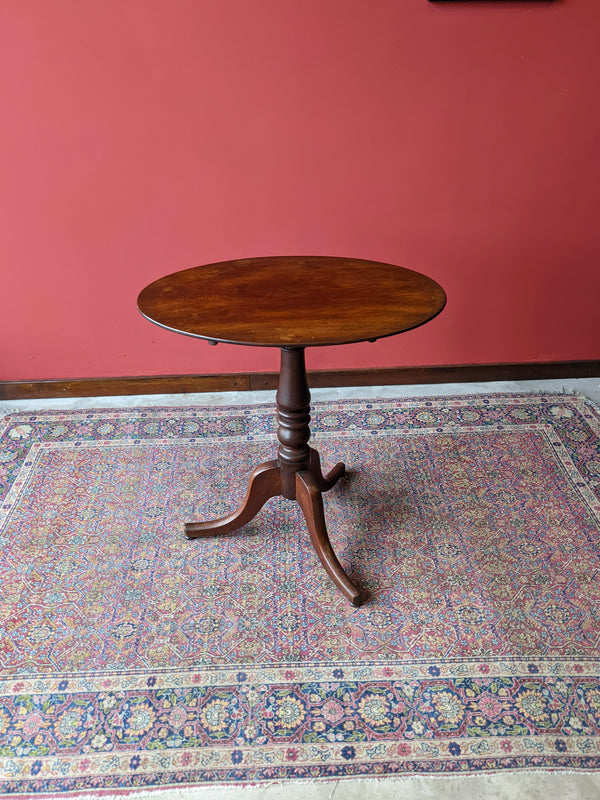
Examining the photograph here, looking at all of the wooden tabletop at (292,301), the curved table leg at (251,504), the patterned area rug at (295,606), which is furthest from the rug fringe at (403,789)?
the wooden tabletop at (292,301)

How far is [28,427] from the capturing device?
9.70ft

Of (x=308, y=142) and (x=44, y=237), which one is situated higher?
(x=308, y=142)

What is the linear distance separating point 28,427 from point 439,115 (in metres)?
2.20

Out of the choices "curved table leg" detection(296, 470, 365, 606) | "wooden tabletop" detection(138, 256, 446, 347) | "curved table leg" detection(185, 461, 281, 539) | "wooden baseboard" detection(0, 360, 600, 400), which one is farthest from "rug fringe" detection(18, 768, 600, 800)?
"wooden baseboard" detection(0, 360, 600, 400)

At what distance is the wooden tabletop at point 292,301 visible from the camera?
5.58 ft

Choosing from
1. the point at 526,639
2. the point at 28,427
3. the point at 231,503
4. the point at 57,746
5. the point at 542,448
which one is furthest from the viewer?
the point at 28,427

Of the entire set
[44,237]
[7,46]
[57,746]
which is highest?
[7,46]

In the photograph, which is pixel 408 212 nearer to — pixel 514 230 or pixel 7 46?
pixel 514 230

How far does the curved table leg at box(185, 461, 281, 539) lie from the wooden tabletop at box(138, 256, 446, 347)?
0.60 metres

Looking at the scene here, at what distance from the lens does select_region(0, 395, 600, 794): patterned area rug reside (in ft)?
5.32

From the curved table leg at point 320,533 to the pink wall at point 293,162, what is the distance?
1.13 metres

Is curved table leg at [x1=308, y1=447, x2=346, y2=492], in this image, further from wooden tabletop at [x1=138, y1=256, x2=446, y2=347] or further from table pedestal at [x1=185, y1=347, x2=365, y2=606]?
wooden tabletop at [x1=138, y1=256, x2=446, y2=347]

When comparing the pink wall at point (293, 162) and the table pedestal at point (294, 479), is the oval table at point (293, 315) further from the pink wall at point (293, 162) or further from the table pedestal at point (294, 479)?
the pink wall at point (293, 162)

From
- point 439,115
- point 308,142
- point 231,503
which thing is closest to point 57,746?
point 231,503
